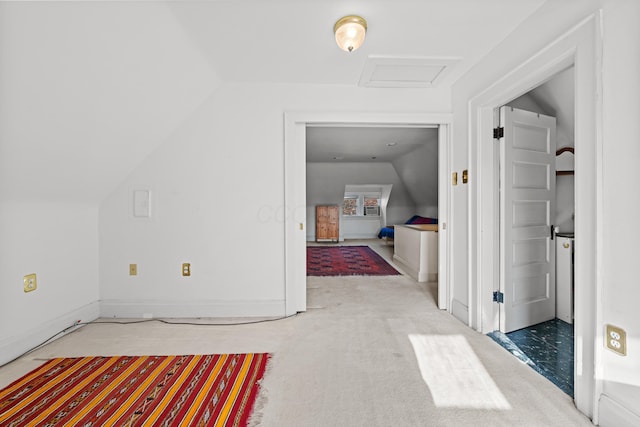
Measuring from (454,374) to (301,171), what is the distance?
1.97 m

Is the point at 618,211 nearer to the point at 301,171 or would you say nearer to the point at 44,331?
the point at 301,171

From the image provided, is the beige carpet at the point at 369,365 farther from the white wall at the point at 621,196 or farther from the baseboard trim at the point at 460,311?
the white wall at the point at 621,196

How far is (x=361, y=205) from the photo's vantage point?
9969 millimetres

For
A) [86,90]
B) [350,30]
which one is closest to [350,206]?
[350,30]

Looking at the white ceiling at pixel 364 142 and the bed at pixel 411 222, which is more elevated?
the white ceiling at pixel 364 142

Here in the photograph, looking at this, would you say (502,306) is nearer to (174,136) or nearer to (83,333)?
(174,136)

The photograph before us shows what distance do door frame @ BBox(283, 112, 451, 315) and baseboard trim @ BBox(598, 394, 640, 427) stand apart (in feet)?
4.98

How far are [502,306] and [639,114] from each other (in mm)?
1666

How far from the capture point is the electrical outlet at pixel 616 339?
4.27 ft

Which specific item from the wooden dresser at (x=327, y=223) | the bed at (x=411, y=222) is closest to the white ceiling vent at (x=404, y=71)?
the bed at (x=411, y=222)

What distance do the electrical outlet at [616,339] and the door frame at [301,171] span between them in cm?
152

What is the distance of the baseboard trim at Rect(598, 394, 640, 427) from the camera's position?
1.26 m

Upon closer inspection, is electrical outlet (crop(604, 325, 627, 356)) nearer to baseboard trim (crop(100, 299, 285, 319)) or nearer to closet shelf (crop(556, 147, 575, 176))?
closet shelf (crop(556, 147, 575, 176))

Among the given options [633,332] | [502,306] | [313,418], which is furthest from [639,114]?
[313,418]
